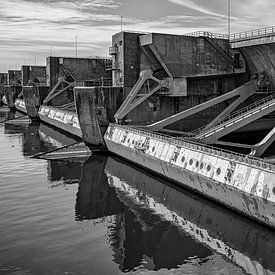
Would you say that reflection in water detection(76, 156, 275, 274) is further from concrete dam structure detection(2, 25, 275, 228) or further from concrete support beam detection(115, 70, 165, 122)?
concrete support beam detection(115, 70, 165, 122)

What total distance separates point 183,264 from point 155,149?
17406 millimetres

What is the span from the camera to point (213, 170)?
2759cm

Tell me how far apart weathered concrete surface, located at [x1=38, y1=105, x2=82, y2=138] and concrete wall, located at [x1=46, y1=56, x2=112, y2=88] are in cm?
710

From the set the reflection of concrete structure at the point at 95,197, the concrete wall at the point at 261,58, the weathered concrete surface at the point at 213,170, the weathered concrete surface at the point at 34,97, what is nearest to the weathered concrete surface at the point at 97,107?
the reflection of concrete structure at the point at 95,197

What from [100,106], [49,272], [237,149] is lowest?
[49,272]

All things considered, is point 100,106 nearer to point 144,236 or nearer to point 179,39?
point 179,39

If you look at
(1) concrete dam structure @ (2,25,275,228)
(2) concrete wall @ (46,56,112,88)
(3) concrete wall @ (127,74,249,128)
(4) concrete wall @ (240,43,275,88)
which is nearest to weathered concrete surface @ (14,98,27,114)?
(2) concrete wall @ (46,56,112,88)

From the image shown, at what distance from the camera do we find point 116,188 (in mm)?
34500

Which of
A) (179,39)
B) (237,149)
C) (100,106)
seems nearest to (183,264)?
(237,149)

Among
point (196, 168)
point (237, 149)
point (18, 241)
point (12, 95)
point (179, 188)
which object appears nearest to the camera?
point (18, 241)

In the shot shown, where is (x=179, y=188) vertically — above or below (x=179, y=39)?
below

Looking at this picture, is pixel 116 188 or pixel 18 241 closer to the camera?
pixel 18 241

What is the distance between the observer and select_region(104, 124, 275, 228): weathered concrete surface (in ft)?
75.8

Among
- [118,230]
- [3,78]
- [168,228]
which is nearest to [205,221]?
[168,228]
